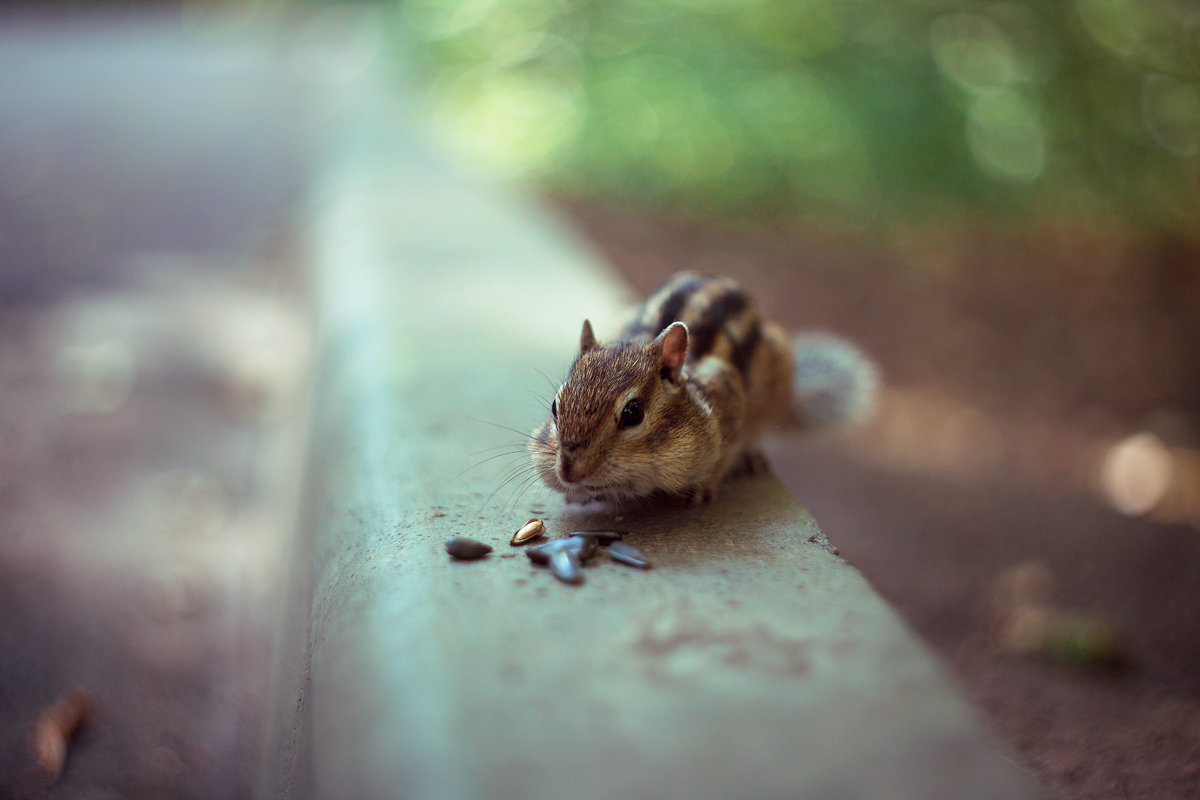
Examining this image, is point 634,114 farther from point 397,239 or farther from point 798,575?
point 798,575

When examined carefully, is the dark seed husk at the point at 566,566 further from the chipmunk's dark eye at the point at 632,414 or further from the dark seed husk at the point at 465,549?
the chipmunk's dark eye at the point at 632,414

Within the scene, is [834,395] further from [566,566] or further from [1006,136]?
[1006,136]

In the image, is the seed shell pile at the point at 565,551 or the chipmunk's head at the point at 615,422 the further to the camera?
the chipmunk's head at the point at 615,422

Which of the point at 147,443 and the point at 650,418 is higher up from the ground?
the point at 650,418

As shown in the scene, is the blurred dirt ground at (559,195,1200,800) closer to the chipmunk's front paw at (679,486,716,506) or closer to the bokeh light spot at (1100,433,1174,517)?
the bokeh light spot at (1100,433,1174,517)

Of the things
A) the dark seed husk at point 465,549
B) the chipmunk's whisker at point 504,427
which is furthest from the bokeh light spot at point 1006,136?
the dark seed husk at point 465,549

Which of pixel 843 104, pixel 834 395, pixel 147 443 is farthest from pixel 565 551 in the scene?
pixel 843 104
